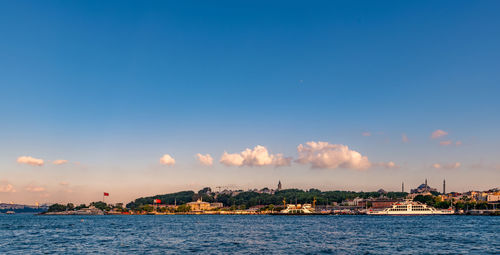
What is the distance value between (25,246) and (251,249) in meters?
32.1

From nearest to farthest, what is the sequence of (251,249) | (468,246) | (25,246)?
1. (251,249)
2. (468,246)
3. (25,246)

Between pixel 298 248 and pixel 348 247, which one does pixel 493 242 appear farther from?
pixel 298 248

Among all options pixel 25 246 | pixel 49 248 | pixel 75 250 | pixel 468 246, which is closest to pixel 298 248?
pixel 468 246

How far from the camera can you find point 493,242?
6028 cm

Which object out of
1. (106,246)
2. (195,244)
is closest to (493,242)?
(195,244)

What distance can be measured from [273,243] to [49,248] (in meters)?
29.9

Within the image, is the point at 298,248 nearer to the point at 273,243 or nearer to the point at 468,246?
the point at 273,243

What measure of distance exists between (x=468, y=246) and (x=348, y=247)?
52.5 ft

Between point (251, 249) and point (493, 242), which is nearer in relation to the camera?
point (251, 249)

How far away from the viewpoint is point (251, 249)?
51.9 m

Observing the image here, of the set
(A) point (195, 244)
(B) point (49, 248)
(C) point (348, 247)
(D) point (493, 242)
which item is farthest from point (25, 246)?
(D) point (493, 242)

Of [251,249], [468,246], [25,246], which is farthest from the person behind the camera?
[25,246]

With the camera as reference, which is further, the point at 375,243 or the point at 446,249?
the point at 375,243

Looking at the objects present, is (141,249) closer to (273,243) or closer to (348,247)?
(273,243)
